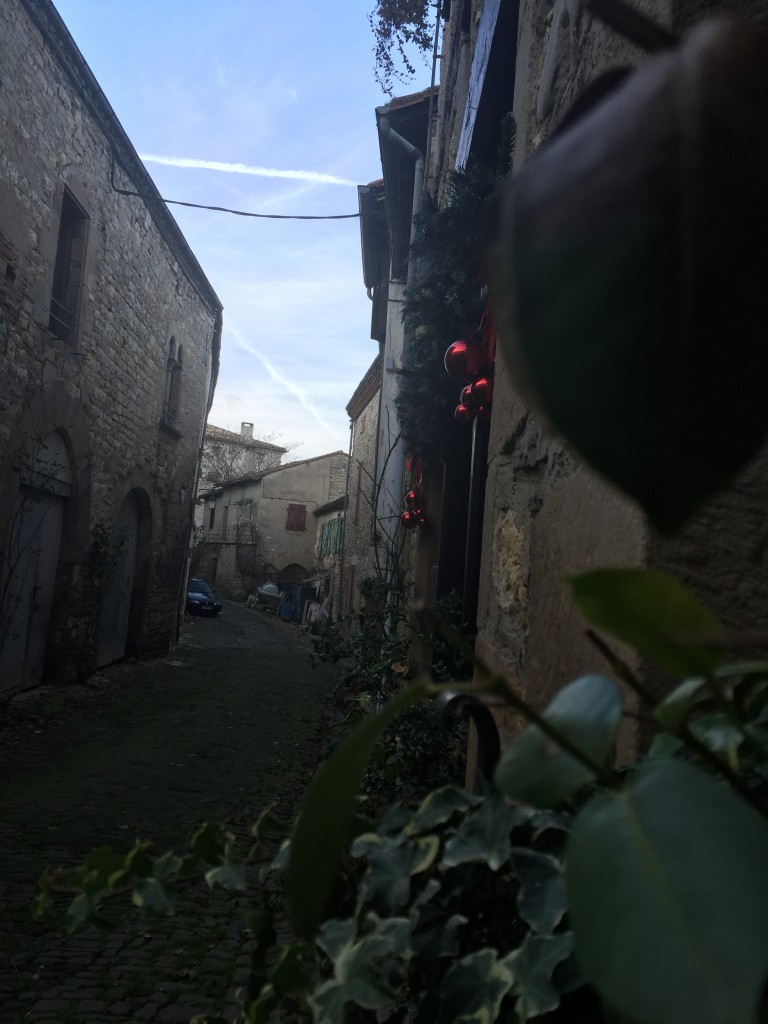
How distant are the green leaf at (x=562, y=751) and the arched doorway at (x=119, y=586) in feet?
32.0

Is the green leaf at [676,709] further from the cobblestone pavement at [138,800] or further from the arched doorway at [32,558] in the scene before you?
the arched doorway at [32,558]

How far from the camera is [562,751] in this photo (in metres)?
0.43

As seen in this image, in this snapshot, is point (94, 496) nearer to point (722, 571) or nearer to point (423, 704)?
point (423, 704)

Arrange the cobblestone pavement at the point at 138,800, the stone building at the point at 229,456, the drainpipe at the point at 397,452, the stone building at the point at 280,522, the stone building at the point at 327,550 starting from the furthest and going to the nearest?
1. the stone building at the point at 229,456
2. the stone building at the point at 280,522
3. the stone building at the point at 327,550
4. the drainpipe at the point at 397,452
5. the cobblestone pavement at the point at 138,800

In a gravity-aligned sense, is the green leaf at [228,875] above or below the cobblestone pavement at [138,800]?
above

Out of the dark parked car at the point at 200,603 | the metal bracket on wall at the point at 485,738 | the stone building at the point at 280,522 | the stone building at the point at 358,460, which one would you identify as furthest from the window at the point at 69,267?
the stone building at the point at 280,522

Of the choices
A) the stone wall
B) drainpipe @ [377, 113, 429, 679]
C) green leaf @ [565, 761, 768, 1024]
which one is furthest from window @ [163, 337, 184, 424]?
green leaf @ [565, 761, 768, 1024]

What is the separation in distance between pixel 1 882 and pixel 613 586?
3.75 metres

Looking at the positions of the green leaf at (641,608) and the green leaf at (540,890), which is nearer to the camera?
the green leaf at (641,608)

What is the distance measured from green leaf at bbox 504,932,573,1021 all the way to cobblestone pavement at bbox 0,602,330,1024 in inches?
60.3

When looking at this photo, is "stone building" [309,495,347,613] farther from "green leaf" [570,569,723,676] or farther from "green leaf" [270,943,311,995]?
"green leaf" [570,569,723,676]

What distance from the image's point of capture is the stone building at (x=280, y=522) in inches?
1264

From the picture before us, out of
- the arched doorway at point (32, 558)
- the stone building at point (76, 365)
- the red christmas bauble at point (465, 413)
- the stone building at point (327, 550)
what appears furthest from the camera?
the stone building at point (327, 550)

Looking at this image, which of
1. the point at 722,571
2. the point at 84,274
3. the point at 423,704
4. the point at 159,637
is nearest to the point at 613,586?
the point at 722,571
